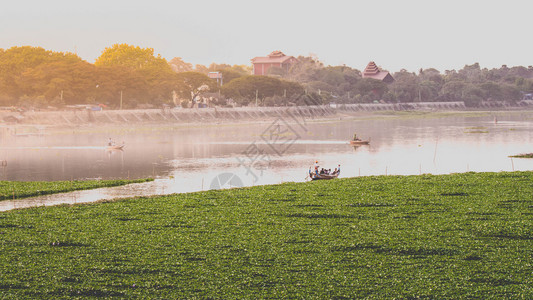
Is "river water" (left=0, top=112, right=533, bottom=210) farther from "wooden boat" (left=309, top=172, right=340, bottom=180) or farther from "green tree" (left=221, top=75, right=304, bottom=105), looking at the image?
"green tree" (left=221, top=75, right=304, bottom=105)

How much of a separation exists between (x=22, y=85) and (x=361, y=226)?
108917 mm

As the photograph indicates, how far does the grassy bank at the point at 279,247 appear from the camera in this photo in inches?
620

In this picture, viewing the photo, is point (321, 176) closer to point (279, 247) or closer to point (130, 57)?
point (279, 247)

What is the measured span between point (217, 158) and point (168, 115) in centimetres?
6340

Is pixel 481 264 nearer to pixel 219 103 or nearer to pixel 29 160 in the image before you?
pixel 29 160

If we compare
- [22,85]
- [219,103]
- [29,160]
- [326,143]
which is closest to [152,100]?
[219,103]

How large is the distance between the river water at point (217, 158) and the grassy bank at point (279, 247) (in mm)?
8500

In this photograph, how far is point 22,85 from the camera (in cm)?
11731

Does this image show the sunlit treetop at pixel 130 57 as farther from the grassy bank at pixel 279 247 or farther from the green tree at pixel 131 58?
the grassy bank at pixel 279 247

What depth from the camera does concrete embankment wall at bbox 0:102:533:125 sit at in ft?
334

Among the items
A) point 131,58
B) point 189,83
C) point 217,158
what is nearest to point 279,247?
point 217,158

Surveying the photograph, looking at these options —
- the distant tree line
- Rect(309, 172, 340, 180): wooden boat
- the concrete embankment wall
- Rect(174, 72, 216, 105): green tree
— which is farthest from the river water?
Rect(174, 72, 216, 105): green tree

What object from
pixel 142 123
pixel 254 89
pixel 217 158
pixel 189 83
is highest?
pixel 189 83

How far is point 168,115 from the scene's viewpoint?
120 metres
